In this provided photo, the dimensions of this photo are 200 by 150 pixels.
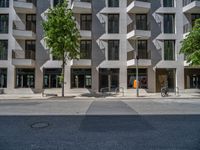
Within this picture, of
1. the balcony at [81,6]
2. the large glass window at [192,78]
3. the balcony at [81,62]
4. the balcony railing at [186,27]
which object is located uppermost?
the balcony at [81,6]

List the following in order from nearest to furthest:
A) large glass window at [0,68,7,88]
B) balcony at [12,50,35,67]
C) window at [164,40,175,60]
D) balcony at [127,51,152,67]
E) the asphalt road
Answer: the asphalt road → balcony at [12,50,35,67] → balcony at [127,51,152,67] → large glass window at [0,68,7,88] → window at [164,40,175,60]

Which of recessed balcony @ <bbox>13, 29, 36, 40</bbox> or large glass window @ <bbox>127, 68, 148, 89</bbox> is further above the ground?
recessed balcony @ <bbox>13, 29, 36, 40</bbox>

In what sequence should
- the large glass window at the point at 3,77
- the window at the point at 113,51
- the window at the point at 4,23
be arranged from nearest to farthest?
1. the large glass window at the point at 3,77
2. the window at the point at 4,23
3. the window at the point at 113,51

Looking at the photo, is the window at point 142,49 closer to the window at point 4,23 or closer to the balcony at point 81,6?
the balcony at point 81,6

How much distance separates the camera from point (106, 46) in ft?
93.5

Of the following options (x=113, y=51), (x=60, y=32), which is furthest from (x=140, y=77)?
(x=60, y=32)

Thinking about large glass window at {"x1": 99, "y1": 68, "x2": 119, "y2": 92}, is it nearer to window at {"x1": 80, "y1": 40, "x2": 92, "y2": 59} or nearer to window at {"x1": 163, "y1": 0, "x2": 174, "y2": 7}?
window at {"x1": 80, "y1": 40, "x2": 92, "y2": 59}

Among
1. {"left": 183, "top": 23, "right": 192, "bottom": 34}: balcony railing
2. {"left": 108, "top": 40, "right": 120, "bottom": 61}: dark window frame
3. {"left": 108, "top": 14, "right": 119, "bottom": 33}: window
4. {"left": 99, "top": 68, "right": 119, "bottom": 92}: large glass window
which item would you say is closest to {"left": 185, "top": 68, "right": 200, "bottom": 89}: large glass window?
{"left": 183, "top": 23, "right": 192, "bottom": 34}: balcony railing

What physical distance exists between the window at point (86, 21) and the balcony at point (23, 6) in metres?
6.69

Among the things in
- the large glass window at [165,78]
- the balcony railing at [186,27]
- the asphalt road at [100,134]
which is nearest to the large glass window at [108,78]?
the large glass window at [165,78]

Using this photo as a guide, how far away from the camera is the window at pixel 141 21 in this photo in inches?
1136

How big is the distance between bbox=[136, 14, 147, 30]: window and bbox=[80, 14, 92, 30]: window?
6.59 meters

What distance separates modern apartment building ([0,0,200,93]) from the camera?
1099 inches

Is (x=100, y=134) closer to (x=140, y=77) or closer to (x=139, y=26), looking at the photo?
(x=140, y=77)
